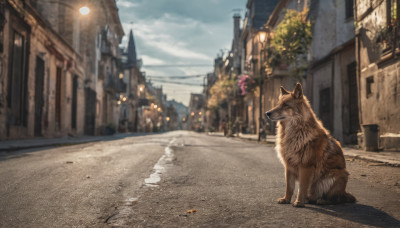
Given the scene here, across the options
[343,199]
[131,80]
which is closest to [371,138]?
[343,199]

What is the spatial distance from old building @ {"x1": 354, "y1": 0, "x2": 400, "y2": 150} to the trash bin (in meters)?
0.28

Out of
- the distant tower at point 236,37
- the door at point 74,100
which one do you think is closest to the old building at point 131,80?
the distant tower at point 236,37

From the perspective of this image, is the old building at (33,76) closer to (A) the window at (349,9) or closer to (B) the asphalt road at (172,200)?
(B) the asphalt road at (172,200)

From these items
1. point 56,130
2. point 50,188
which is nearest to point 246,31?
point 56,130

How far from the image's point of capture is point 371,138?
1047 cm

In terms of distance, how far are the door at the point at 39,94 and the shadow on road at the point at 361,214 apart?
18.3 meters

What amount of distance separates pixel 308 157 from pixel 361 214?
65 centimetres

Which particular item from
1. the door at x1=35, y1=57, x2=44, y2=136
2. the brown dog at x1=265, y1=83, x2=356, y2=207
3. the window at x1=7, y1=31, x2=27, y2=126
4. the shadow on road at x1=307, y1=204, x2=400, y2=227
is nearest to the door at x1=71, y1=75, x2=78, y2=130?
the door at x1=35, y1=57, x2=44, y2=136

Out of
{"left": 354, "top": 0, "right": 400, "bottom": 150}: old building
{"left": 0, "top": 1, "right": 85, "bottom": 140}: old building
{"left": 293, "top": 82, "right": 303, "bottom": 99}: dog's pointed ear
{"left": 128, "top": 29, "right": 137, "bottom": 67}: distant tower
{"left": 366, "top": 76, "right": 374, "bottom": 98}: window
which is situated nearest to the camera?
{"left": 293, "top": 82, "right": 303, "bottom": 99}: dog's pointed ear

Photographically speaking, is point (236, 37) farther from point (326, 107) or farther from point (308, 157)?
point (308, 157)

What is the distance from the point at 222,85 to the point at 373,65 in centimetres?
3518

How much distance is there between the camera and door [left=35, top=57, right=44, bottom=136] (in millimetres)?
18875

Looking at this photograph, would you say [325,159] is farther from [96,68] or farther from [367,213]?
[96,68]

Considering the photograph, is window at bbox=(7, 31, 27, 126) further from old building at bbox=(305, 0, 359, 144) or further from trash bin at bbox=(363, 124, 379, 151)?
old building at bbox=(305, 0, 359, 144)
